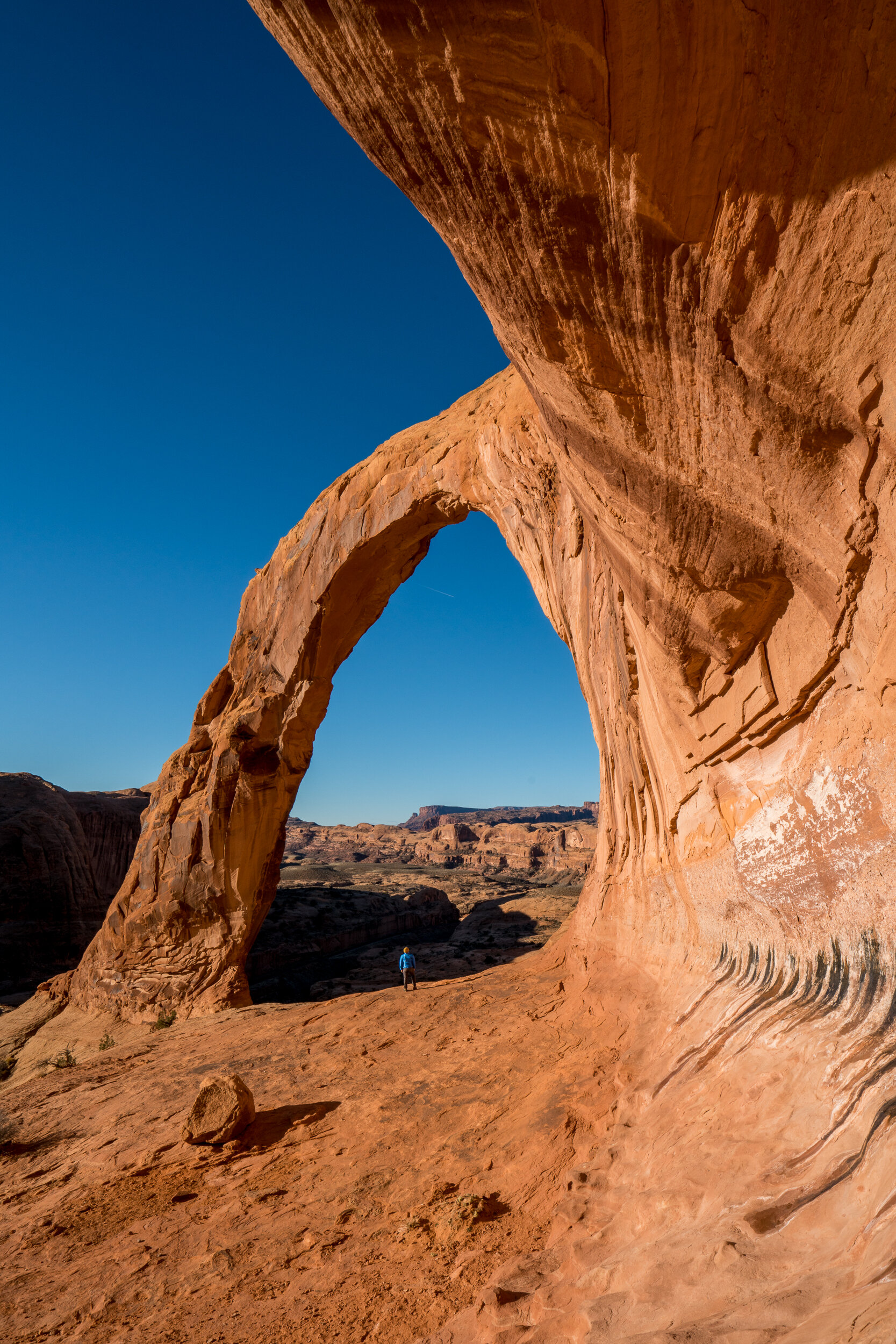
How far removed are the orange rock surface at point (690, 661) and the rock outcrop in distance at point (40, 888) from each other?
15248 millimetres

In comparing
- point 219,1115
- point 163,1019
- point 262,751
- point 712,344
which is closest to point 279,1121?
point 219,1115

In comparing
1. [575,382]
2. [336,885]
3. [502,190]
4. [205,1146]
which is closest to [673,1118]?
[205,1146]

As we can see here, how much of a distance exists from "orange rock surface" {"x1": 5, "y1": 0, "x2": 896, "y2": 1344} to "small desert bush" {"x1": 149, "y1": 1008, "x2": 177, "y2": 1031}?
4.82 metres

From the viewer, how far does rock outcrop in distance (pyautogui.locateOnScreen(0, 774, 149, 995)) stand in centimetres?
1786

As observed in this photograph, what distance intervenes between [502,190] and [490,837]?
5204cm

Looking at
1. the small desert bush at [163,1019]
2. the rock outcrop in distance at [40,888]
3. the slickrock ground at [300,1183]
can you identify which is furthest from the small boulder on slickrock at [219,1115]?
the rock outcrop in distance at [40,888]

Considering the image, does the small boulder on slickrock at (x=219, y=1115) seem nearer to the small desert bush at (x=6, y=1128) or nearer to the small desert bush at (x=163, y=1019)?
the small desert bush at (x=6, y=1128)

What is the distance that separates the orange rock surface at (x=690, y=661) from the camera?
2.35m

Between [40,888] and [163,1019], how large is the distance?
11205 millimetres

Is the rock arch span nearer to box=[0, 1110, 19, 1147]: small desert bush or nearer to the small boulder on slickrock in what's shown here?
box=[0, 1110, 19, 1147]: small desert bush

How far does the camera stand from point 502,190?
9.39 feet

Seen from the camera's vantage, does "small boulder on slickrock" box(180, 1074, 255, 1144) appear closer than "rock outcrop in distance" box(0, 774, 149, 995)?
Yes

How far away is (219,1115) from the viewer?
4781 mm

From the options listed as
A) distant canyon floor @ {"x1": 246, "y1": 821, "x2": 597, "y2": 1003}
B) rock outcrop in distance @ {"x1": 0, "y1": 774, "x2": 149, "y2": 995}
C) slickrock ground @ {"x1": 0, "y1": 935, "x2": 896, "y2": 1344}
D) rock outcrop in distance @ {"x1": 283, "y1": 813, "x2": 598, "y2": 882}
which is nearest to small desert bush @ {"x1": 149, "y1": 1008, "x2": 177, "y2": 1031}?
distant canyon floor @ {"x1": 246, "y1": 821, "x2": 597, "y2": 1003}
